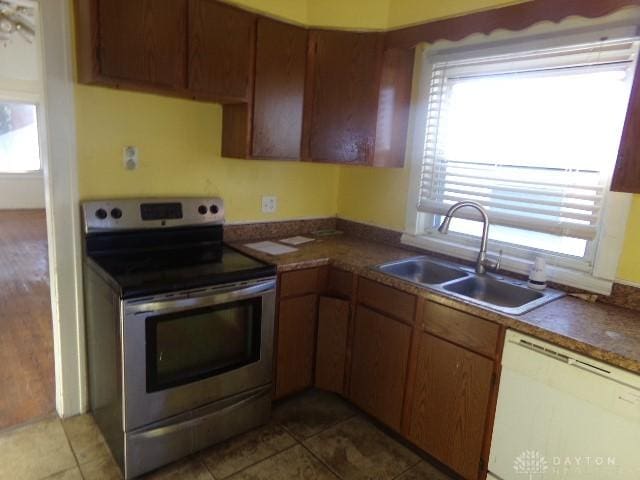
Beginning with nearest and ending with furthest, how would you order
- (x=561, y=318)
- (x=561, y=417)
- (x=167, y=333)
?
(x=561, y=417), (x=561, y=318), (x=167, y=333)

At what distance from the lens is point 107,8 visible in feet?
5.60

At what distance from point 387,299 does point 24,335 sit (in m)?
2.60

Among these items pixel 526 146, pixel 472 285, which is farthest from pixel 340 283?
pixel 526 146

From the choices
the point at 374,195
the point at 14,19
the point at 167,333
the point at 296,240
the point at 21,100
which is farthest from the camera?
the point at 21,100

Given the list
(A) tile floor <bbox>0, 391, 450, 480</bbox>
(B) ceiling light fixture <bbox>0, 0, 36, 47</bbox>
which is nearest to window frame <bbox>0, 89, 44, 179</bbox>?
(B) ceiling light fixture <bbox>0, 0, 36, 47</bbox>

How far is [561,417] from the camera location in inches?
60.1

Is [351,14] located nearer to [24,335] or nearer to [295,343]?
[295,343]

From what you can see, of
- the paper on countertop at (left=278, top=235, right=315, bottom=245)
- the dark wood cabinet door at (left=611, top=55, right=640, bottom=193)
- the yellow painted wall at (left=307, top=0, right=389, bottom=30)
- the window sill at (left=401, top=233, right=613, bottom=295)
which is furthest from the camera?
the paper on countertop at (left=278, top=235, right=315, bottom=245)

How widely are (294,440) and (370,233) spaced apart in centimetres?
132

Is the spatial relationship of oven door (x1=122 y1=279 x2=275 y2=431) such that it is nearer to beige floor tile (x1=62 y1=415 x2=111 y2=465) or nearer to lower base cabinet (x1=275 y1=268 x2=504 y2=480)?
lower base cabinet (x1=275 y1=268 x2=504 y2=480)

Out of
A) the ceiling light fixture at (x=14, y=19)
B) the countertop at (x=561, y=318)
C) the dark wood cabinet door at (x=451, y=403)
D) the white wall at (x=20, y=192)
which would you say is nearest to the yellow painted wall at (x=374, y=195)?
the countertop at (x=561, y=318)

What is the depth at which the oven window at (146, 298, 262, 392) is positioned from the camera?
5.76 feet

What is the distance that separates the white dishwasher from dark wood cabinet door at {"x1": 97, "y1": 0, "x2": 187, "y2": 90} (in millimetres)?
1791

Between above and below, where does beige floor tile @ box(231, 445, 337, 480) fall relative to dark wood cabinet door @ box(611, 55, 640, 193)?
below
